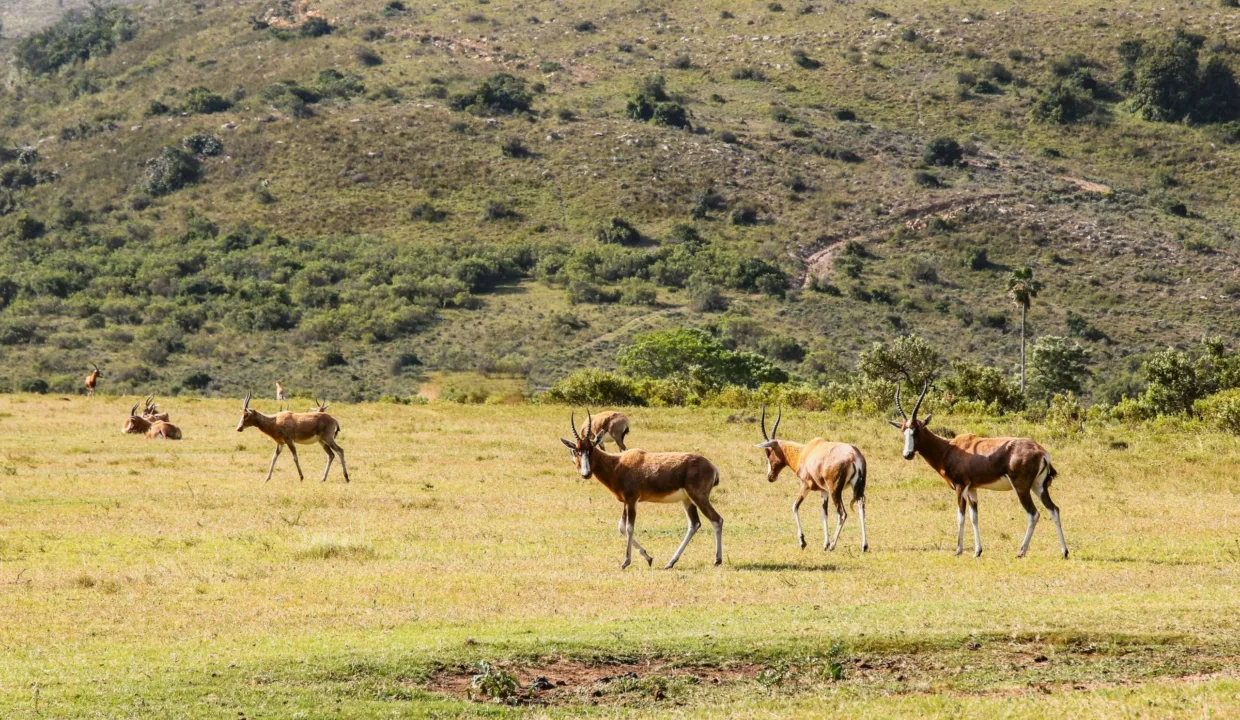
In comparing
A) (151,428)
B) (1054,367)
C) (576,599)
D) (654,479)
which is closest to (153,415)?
(151,428)

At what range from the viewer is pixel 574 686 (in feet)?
44.1

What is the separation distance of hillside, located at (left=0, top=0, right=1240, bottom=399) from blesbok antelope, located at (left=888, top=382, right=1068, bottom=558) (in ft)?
177

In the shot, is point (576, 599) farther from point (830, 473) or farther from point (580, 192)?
point (580, 192)

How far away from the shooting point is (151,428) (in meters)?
38.1

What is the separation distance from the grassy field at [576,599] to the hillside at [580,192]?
47.7 meters

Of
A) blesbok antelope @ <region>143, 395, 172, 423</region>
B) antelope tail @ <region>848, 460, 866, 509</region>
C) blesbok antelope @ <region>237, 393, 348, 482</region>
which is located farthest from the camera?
blesbok antelope @ <region>143, 395, 172, 423</region>

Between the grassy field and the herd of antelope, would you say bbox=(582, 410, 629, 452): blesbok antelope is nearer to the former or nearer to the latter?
the grassy field

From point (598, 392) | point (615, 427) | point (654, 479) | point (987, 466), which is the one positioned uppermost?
point (654, 479)

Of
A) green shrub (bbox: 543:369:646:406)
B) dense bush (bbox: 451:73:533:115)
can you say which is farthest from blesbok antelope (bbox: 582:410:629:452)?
dense bush (bbox: 451:73:533:115)

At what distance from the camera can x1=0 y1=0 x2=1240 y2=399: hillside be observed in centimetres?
8788

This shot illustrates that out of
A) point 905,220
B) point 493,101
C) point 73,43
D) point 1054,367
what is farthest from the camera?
point 73,43

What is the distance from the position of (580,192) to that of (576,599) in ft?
311

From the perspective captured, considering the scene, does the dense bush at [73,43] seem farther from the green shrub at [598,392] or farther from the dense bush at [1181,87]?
the green shrub at [598,392]

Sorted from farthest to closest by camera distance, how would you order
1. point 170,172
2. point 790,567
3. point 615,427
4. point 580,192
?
point 170,172
point 580,192
point 615,427
point 790,567
